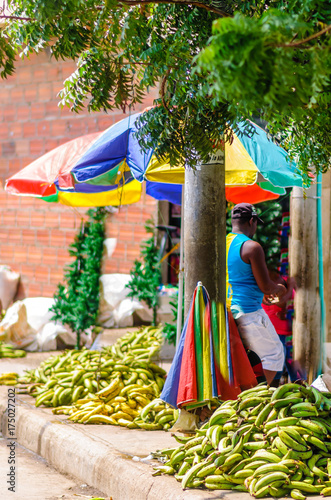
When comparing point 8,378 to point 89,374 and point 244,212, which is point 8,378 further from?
point 244,212

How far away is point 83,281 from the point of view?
1027 centimetres

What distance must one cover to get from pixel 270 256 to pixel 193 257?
2941 mm

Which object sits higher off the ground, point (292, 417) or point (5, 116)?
point (5, 116)

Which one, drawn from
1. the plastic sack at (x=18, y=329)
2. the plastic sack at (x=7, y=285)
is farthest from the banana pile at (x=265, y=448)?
the plastic sack at (x=7, y=285)

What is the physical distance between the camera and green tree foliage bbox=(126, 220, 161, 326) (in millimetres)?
9727

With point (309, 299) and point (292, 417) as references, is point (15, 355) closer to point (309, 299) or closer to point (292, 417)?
point (309, 299)

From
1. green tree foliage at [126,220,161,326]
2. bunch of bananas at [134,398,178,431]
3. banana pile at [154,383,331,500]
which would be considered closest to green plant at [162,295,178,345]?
green tree foliage at [126,220,161,326]

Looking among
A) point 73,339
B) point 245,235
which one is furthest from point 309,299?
point 73,339

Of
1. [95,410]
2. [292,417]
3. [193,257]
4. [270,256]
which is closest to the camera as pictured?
[292,417]

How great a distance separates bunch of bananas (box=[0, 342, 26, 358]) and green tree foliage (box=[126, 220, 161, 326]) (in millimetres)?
1827

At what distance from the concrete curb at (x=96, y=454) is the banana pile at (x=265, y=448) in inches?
5.0

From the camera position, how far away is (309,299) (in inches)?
243

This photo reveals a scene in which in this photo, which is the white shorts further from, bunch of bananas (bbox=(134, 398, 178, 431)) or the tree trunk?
bunch of bananas (bbox=(134, 398, 178, 431))

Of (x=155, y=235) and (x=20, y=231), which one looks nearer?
(x=155, y=235)
